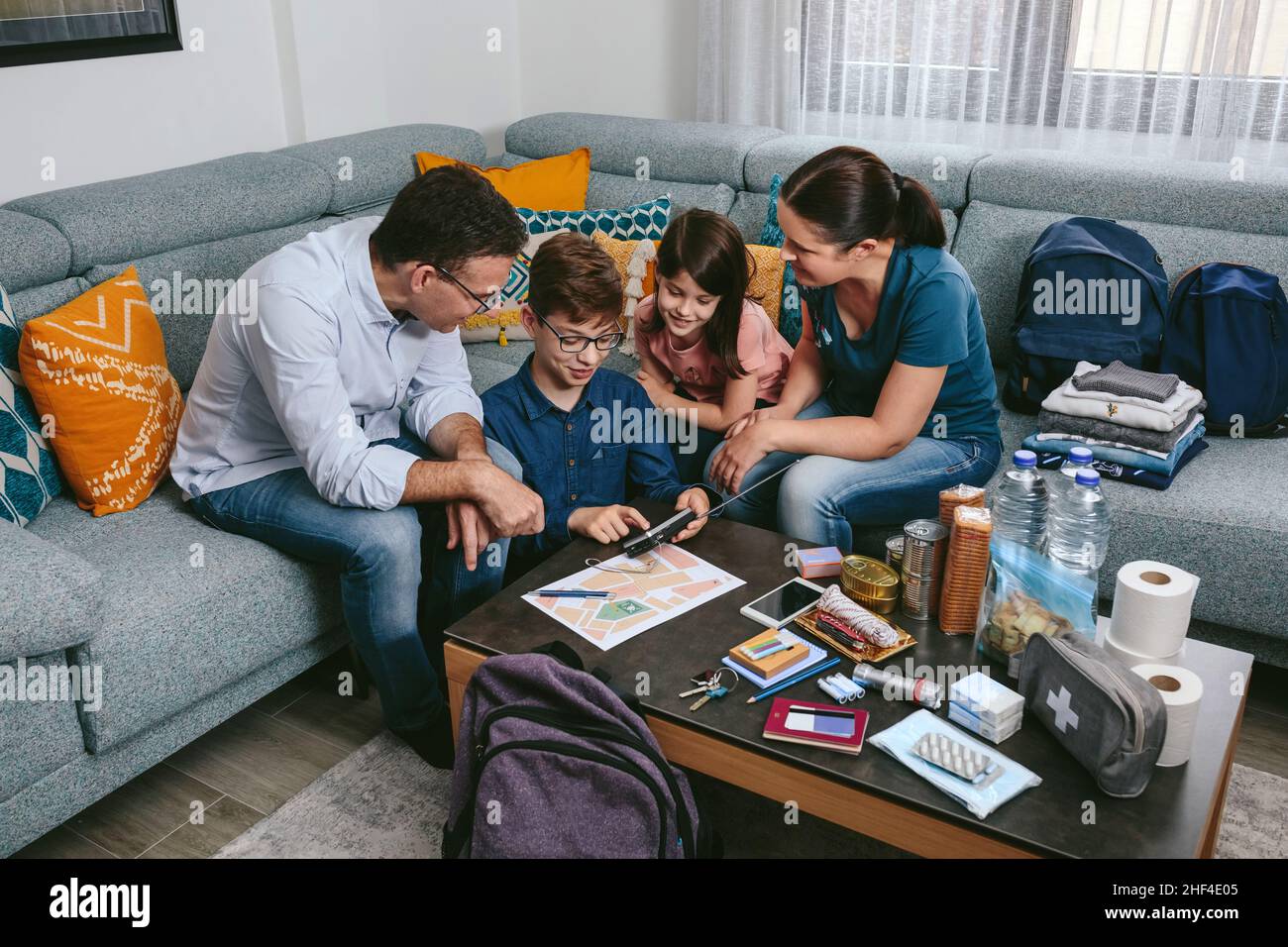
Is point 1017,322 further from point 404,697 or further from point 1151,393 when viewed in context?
point 404,697

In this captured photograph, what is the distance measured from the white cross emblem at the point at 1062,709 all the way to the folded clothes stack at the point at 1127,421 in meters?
0.87

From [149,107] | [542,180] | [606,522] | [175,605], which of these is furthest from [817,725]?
[149,107]

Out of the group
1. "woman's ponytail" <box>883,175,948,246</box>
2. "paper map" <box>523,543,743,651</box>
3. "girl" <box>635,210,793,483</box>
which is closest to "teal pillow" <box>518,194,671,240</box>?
"girl" <box>635,210,793,483</box>

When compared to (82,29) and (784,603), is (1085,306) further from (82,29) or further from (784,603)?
(82,29)

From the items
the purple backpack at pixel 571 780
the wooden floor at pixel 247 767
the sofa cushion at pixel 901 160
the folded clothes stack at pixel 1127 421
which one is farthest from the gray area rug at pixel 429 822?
the sofa cushion at pixel 901 160

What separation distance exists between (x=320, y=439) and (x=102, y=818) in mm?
749

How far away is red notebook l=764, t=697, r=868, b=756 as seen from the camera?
133cm

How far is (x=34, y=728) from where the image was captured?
1594 mm

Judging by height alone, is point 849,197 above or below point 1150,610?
above

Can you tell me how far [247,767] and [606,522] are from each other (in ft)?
2.65

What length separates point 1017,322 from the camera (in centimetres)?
247

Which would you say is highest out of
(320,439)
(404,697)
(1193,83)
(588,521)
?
(1193,83)

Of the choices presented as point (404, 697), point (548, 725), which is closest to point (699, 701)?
point (548, 725)

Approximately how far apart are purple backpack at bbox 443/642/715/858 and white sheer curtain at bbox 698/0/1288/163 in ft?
7.72
